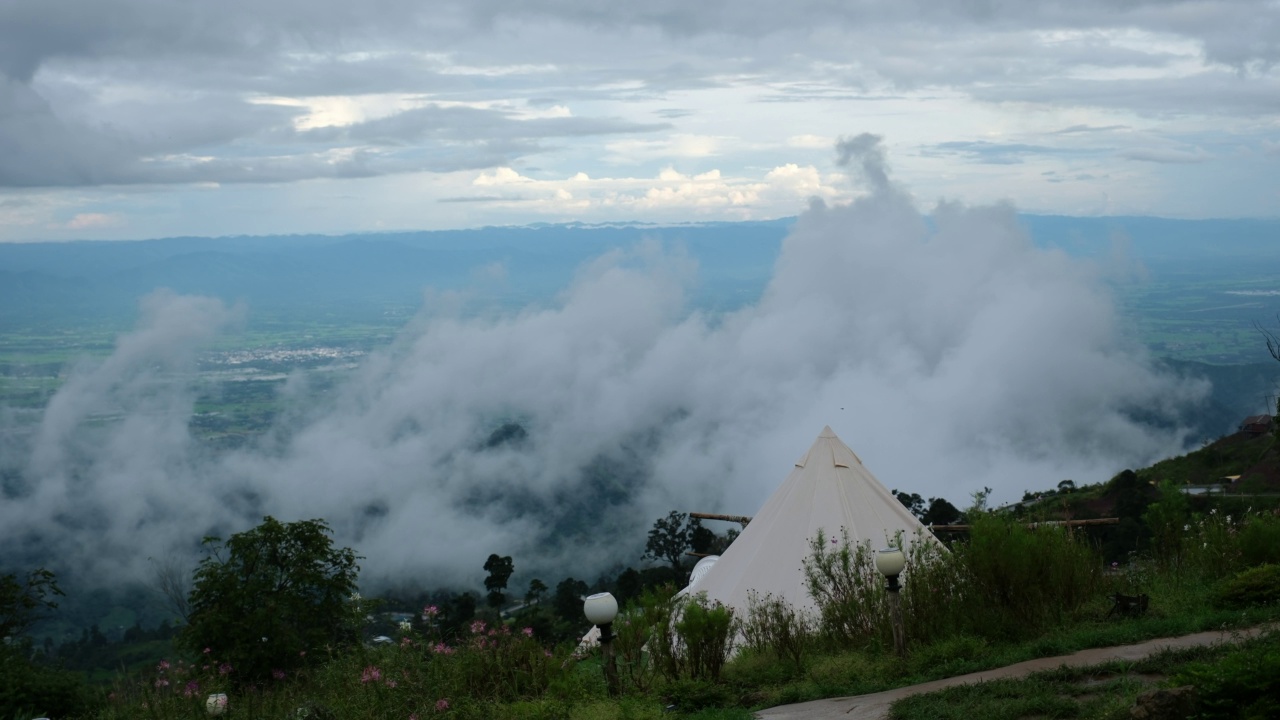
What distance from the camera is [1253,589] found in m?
7.83

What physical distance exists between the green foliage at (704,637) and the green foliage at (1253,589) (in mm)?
3802

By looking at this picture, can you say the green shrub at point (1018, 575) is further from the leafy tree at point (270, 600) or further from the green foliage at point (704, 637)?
the leafy tree at point (270, 600)

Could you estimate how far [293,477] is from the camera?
12494cm

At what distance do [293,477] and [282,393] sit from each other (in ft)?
159

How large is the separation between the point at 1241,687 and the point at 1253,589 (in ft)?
12.4

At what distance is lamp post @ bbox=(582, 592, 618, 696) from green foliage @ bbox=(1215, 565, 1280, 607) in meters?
4.70

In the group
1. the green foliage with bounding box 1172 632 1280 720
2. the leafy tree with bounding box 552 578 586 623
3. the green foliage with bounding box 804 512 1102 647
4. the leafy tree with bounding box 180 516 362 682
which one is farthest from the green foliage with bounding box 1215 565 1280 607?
the leafy tree with bounding box 552 578 586 623

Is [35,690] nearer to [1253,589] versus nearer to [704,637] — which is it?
[704,637]

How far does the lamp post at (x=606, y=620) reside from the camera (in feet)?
23.4

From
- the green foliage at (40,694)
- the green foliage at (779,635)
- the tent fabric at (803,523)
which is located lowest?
the green foliage at (779,635)

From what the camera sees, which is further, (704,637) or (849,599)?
(849,599)

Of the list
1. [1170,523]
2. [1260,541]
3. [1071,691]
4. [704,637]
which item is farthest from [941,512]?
[1071,691]

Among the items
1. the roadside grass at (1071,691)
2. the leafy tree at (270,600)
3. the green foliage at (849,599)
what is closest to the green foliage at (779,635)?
the green foliage at (849,599)

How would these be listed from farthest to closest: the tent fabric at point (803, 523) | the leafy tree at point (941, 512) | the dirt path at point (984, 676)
Answer: the leafy tree at point (941, 512)
the tent fabric at point (803, 523)
the dirt path at point (984, 676)
